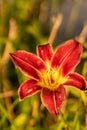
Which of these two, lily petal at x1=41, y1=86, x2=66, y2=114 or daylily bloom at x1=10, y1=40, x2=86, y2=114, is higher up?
daylily bloom at x1=10, y1=40, x2=86, y2=114

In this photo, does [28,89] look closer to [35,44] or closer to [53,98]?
[53,98]

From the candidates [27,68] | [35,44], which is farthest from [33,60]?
[35,44]

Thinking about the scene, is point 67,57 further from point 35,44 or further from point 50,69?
point 35,44

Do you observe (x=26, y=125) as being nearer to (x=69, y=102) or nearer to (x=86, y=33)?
(x=69, y=102)

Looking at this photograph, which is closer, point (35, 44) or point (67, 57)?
point (67, 57)
